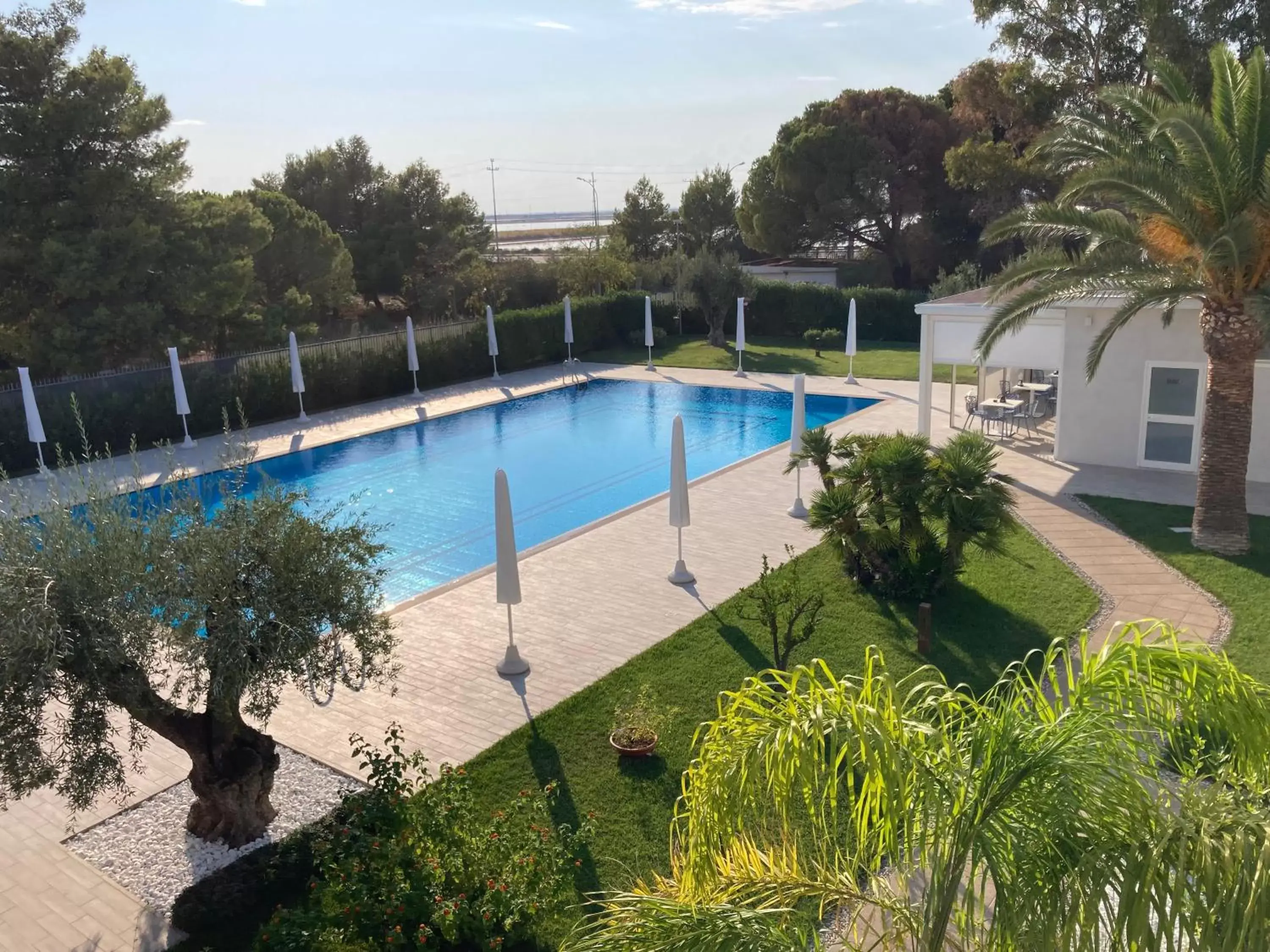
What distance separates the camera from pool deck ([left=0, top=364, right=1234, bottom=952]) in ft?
23.3

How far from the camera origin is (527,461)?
2073cm

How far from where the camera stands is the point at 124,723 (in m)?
9.45

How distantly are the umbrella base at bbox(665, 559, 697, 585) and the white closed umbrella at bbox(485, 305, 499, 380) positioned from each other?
16223mm

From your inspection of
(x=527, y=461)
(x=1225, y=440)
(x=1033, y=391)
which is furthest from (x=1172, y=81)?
(x=527, y=461)

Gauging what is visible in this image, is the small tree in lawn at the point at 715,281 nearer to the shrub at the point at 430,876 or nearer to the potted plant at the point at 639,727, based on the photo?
the potted plant at the point at 639,727

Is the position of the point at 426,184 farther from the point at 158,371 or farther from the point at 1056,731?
the point at 1056,731

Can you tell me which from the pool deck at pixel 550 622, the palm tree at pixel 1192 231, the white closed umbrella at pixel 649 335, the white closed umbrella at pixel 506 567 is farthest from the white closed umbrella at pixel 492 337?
the white closed umbrella at pixel 506 567

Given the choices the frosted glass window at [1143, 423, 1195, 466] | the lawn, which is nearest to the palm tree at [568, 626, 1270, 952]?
the lawn

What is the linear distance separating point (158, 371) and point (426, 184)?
71.0 feet

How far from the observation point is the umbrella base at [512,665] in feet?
33.0

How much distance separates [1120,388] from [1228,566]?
5021 millimetres

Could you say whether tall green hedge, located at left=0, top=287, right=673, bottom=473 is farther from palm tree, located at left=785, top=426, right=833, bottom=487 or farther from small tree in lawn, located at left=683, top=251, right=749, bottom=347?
palm tree, located at left=785, top=426, right=833, bottom=487

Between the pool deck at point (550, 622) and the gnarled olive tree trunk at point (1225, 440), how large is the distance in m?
1.01

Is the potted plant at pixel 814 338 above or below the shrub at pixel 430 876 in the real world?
above
